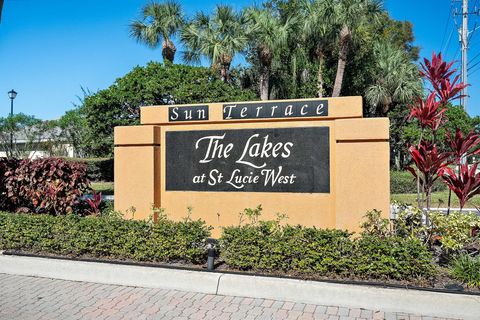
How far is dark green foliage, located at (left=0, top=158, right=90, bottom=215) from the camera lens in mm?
7914

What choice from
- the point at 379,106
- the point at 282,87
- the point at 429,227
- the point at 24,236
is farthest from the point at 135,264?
the point at 379,106

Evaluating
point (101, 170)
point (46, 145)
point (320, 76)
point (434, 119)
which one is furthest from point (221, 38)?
point (46, 145)

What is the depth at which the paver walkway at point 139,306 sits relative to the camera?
4.47 metres

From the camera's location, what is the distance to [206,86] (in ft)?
56.3

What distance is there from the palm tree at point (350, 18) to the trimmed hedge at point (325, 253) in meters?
17.8

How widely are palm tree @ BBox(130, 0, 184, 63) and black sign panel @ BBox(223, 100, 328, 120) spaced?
19795 mm

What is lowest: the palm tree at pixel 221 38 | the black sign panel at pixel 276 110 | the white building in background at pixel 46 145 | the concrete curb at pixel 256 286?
the concrete curb at pixel 256 286

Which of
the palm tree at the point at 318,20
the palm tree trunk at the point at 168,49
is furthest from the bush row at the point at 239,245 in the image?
the palm tree trunk at the point at 168,49

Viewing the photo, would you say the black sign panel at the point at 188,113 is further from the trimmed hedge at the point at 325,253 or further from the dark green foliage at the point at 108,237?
the trimmed hedge at the point at 325,253

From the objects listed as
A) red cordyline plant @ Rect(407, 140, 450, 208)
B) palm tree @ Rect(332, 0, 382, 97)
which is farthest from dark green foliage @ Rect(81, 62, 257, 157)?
red cordyline plant @ Rect(407, 140, 450, 208)

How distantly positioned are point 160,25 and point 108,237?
21.5 m

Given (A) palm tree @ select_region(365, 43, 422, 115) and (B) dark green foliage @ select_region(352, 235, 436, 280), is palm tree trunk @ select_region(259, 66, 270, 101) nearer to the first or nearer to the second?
(A) palm tree @ select_region(365, 43, 422, 115)

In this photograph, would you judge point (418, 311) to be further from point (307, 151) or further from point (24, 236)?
point (24, 236)

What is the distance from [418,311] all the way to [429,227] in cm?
169
